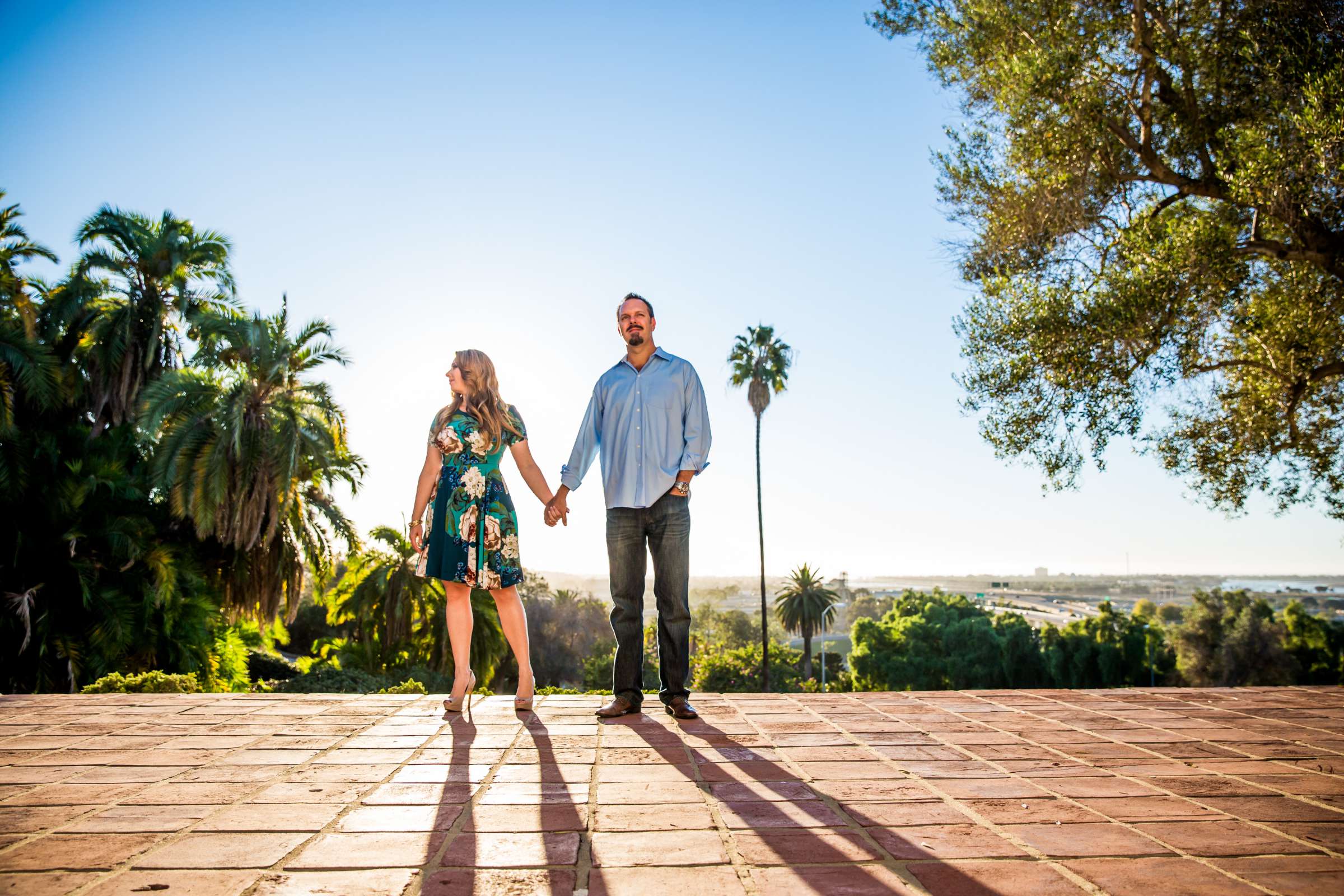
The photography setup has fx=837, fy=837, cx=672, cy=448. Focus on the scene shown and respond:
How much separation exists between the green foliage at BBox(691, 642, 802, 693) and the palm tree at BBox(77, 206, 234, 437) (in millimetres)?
26065

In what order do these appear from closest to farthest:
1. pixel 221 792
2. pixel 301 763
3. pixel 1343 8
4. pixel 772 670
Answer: pixel 221 792 → pixel 301 763 → pixel 1343 8 → pixel 772 670

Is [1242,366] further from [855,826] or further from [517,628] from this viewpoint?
[855,826]

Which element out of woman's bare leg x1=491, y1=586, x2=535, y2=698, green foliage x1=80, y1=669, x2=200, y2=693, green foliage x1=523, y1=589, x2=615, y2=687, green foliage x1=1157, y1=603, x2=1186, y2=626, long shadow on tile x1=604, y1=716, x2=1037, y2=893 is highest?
woman's bare leg x1=491, y1=586, x2=535, y2=698

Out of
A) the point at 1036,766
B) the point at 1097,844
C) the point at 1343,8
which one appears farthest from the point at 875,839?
the point at 1343,8

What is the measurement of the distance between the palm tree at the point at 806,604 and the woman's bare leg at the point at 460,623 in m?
51.6

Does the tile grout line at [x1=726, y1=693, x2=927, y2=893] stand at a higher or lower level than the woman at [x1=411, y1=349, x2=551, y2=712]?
lower

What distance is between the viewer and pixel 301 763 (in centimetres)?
311

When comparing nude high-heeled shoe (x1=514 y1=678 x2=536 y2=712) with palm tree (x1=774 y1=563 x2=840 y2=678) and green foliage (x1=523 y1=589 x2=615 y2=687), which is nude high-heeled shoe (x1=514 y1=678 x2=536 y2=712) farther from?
palm tree (x1=774 y1=563 x2=840 y2=678)

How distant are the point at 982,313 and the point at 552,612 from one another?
114 ft

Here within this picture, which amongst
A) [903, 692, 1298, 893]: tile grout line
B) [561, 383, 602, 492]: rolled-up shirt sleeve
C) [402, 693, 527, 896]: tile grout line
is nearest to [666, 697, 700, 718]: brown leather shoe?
[402, 693, 527, 896]: tile grout line

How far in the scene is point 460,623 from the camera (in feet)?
14.6

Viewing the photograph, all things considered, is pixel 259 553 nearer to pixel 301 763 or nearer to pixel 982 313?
pixel 982 313

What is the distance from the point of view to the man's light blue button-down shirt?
4258mm

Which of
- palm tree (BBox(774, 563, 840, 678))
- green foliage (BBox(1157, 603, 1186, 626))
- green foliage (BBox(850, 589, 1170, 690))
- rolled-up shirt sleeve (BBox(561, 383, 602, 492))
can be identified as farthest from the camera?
green foliage (BBox(1157, 603, 1186, 626))
